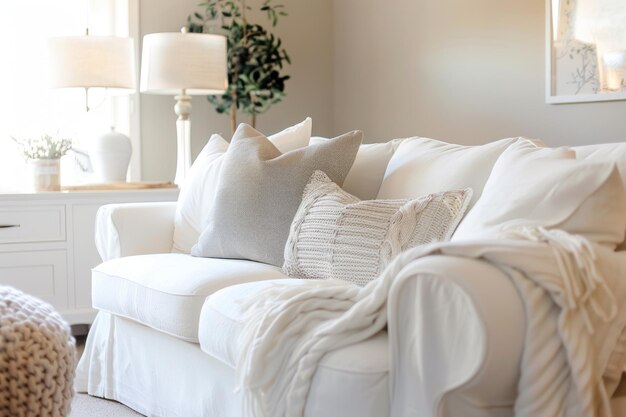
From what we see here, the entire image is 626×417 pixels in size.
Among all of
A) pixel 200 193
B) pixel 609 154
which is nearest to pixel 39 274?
pixel 200 193

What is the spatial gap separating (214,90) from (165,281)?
177cm

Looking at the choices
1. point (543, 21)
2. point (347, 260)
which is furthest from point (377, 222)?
point (543, 21)

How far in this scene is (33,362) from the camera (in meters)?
1.54

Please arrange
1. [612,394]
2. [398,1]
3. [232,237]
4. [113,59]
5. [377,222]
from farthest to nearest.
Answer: [398,1] → [113,59] → [232,237] → [377,222] → [612,394]

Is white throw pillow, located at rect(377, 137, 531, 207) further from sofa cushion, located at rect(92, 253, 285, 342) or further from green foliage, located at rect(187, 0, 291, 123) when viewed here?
green foliage, located at rect(187, 0, 291, 123)

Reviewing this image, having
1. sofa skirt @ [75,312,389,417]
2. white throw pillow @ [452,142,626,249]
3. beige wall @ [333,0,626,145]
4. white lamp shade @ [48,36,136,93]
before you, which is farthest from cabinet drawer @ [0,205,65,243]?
white throw pillow @ [452,142,626,249]

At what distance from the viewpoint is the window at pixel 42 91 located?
4.59 metres

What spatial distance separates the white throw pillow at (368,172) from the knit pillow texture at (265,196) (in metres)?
0.08

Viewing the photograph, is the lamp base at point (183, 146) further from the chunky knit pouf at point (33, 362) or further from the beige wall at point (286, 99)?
the chunky knit pouf at point (33, 362)

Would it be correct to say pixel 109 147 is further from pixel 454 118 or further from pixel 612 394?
pixel 612 394

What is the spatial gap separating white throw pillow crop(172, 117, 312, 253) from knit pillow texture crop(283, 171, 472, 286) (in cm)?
61

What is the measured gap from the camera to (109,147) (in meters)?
4.33

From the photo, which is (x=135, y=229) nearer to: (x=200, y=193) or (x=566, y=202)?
(x=200, y=193)

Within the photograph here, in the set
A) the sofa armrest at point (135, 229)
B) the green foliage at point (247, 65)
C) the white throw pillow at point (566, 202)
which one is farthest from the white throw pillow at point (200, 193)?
the green foliage at point (247, 65)
